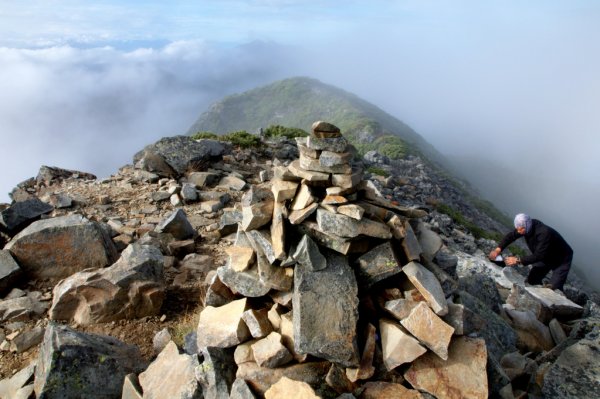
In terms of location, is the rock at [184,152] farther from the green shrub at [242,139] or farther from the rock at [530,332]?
the rock at [530,332]

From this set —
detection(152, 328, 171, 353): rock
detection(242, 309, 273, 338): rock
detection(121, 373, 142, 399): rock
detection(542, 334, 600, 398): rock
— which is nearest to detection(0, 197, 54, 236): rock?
detection(152, 328, 171, 353): rock

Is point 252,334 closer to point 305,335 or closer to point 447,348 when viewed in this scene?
point 305,335

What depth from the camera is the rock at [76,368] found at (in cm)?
609

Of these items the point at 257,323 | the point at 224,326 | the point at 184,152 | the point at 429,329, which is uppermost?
the point at 429,329

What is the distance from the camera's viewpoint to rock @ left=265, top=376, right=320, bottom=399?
5.09 m

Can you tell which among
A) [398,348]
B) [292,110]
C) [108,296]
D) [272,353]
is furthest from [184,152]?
[292,110]

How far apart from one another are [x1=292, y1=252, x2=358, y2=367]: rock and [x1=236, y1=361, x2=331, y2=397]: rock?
28cm

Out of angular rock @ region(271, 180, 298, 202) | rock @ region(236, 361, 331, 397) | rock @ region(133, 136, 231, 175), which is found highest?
angular rock @ region(271, 180, 298, 202)

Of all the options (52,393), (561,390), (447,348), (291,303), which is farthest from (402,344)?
(52,393)

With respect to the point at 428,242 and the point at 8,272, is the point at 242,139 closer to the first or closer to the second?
the point at 8,272

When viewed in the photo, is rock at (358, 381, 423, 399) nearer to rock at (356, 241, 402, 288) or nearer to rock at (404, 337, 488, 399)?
rock at (404, 337, 488, 399)

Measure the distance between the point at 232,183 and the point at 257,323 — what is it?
11.5m

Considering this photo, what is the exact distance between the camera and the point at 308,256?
5.84 meters

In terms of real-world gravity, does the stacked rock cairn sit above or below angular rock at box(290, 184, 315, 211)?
below
